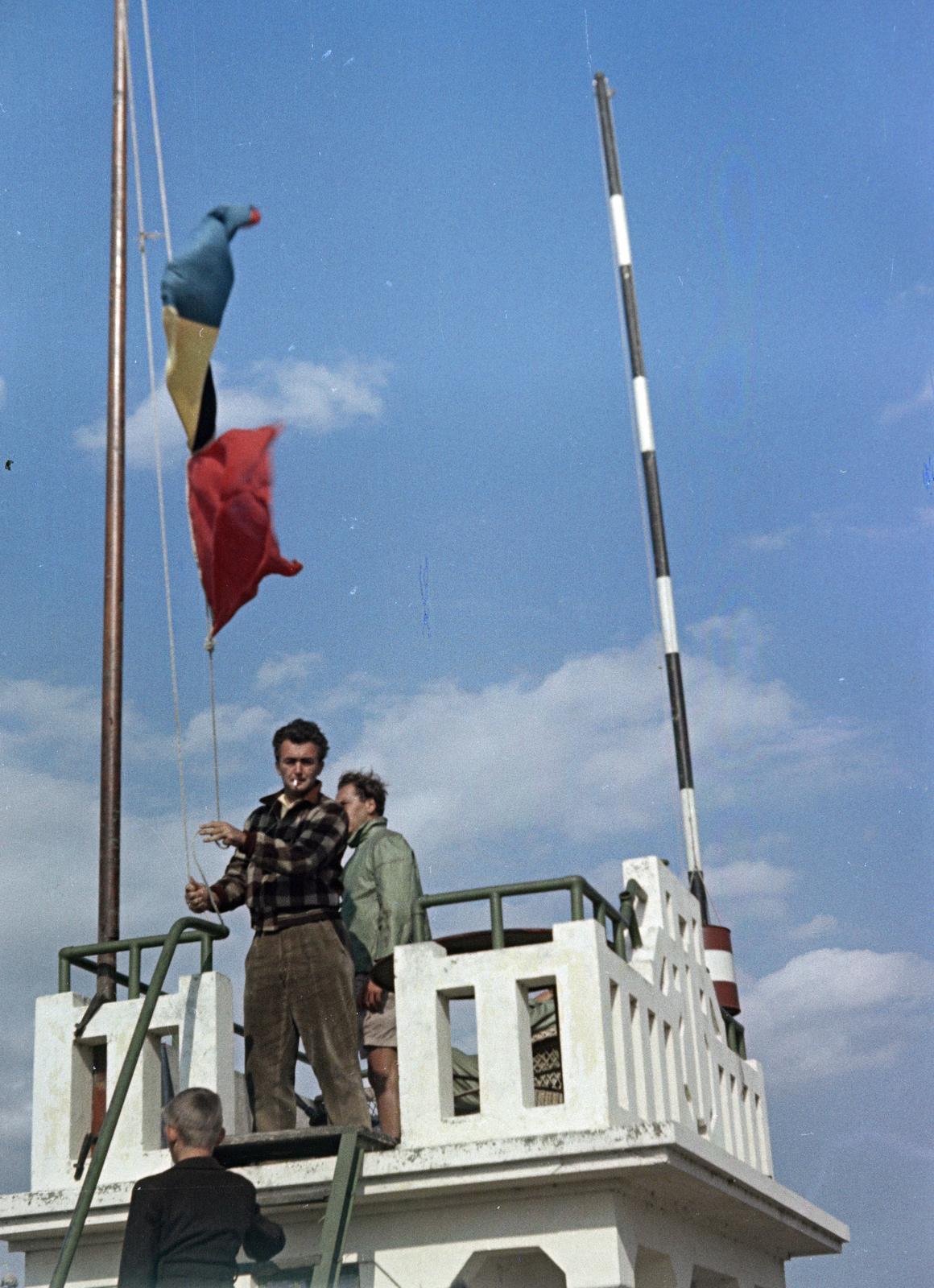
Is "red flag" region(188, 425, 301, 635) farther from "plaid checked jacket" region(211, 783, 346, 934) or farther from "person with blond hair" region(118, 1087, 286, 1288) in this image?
"person with blond hair" region(118, 1087, 286, 1288)

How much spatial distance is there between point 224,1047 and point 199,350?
456 cm

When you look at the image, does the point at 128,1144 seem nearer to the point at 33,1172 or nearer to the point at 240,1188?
the point at 33,1172

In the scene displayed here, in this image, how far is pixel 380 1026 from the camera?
11.7 metres

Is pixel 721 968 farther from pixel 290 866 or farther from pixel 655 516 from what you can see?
pixel 290 866

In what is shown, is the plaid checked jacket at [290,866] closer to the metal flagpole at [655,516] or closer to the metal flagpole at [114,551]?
the metal flagpole at [114,551]

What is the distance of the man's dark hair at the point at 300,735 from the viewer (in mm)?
11172

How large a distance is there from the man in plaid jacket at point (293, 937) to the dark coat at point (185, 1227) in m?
2.45

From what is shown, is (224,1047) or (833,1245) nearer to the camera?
(224,1047)

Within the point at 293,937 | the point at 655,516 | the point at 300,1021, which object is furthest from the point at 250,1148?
the point at 655,516

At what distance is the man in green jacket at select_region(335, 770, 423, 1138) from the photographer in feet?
37.9

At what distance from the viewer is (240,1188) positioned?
28.0 feet

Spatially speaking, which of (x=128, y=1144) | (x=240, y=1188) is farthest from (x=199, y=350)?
(x=240, y=1188)

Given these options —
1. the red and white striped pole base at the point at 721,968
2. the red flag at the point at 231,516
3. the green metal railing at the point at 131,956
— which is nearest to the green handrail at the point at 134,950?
the green metal railing at the point at 131,956

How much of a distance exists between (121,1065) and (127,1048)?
111mm
